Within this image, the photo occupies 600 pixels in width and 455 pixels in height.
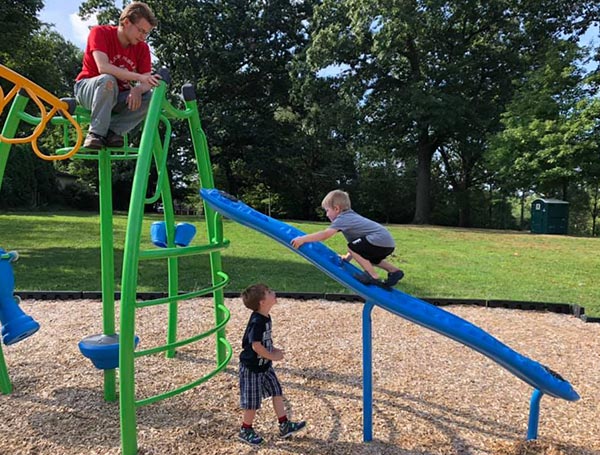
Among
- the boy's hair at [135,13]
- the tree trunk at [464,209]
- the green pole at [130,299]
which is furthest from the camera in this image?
the tree trunk at [464,209]

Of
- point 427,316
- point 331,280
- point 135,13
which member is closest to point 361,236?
point 427,316

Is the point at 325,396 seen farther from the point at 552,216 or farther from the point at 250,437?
the point at 552,216

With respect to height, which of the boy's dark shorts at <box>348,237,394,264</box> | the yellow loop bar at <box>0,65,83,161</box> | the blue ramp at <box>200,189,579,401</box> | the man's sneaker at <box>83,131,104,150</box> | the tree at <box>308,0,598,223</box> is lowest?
the blue ramp at <box>200,189,579,401</box>

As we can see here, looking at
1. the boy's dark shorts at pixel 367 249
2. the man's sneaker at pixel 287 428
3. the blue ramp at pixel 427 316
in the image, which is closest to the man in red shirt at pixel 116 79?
the blue ramp at pixel 427 316

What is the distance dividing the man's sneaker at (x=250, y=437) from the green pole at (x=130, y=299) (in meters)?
0.60

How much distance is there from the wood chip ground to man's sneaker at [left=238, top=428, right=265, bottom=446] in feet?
0.14

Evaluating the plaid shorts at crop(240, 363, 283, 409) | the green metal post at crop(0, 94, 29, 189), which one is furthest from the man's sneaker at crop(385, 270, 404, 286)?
the green metal post at crop(0, 94, 29, 189)

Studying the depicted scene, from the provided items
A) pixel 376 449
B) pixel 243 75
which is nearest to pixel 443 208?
pixel 243 75

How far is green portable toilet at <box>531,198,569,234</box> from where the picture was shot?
18.4m

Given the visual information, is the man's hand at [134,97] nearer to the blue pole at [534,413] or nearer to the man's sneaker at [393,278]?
the man's sneaker at [393,278]

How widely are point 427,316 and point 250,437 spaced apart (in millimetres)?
1235

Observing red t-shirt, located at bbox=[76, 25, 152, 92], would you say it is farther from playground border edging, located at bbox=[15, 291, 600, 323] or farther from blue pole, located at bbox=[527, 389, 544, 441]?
playground border edging, located at bbox=[15, 291, 600, 323]

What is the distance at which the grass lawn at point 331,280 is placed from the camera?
273 inches

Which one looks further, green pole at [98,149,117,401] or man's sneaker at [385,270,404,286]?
green pole at [98,149,117,401]
